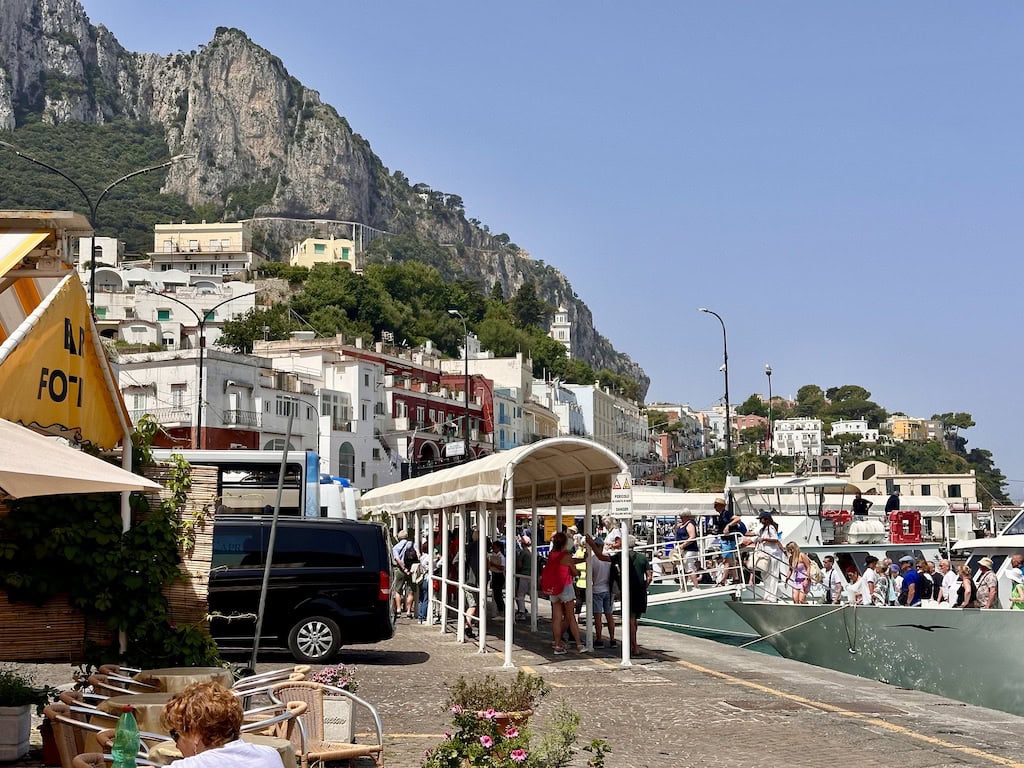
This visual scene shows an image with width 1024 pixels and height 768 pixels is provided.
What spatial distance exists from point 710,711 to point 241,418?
64.1 meters

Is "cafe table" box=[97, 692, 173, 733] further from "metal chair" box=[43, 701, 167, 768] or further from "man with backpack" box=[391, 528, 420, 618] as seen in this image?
"man with backpack" box=[391, 528, 420, 618]

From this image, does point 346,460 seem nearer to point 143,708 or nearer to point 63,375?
point 63,375

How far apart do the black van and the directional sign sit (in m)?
3.40

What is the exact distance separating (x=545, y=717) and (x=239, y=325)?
105973mm

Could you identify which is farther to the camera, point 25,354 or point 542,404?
point 542,404

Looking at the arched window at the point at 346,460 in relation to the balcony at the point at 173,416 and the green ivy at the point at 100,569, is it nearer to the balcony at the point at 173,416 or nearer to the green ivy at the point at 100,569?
the balcony at the point at 173,416

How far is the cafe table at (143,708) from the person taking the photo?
784cm

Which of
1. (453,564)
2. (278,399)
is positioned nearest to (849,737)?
(453,564)

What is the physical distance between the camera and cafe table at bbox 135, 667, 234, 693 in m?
8.90

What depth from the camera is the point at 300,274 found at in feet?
548

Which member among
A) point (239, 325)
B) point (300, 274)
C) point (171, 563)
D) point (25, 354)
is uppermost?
point (300, 274)

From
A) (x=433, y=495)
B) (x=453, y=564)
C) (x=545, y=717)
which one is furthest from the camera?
(x=453, y=564)

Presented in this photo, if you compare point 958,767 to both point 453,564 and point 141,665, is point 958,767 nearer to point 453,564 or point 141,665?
point 141,665

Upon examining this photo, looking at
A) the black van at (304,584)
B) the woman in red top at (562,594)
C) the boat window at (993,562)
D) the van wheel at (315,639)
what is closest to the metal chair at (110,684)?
the black van at (304,584)
